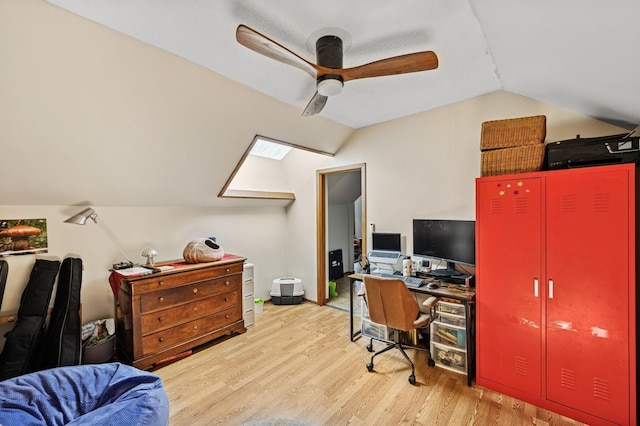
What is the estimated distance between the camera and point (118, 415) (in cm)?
140

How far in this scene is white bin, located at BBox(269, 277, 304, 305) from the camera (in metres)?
4.28

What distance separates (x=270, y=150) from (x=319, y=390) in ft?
10.4

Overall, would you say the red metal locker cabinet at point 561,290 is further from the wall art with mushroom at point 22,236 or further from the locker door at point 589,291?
the wall art with mushroom at point 22,236

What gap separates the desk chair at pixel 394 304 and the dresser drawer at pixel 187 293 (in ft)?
5.30

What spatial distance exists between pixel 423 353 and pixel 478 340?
2.29 feet

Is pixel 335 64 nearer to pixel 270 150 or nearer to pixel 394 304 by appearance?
pixel 394 304

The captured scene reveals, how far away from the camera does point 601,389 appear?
1828 mm

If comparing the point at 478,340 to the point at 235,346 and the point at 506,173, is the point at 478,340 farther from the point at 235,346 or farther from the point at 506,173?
the point at 235,346

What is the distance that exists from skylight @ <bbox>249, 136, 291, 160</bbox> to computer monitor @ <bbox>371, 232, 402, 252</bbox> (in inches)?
71.0

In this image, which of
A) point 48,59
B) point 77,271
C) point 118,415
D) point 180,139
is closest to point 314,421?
point 118,415

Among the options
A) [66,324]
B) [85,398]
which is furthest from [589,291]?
[66,324]

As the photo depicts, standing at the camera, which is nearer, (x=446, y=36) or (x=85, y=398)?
(x=85, y=398)

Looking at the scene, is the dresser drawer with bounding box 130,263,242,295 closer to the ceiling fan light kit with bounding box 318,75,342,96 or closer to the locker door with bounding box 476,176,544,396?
the ceiling fan light kit with bounding box 318,75,342,96

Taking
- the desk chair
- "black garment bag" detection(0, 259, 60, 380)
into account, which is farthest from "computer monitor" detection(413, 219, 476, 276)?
"black garment bag" detection(0, 259, 60, 380)
